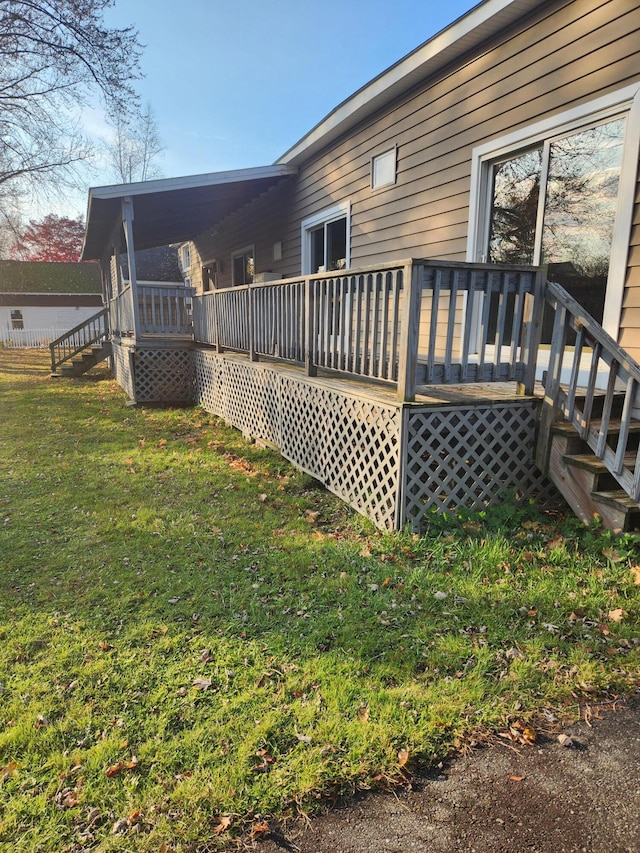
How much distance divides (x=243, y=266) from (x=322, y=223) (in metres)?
4.86

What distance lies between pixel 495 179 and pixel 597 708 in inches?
203

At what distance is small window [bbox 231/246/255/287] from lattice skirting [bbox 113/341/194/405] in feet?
12.5

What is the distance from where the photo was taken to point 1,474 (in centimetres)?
568

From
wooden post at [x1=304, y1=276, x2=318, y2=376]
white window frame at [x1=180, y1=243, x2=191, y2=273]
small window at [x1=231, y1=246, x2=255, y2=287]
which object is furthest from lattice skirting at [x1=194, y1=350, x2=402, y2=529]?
white window frame at [x1=180, y1=243, x2=191, y2=273]

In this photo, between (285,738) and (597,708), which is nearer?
(285,738)

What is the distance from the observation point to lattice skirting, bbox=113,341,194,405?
987 cm

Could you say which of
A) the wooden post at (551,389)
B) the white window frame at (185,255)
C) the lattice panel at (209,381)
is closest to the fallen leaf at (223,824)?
the wooden post at (551,389)

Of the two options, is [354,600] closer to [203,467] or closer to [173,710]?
[173,710]

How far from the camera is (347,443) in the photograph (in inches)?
179

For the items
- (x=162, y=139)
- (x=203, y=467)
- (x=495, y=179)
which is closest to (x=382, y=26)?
(x=495, y=179)

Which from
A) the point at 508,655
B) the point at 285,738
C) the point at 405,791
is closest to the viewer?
the point at 405,791

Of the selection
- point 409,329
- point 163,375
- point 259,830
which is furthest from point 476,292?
point 163,375

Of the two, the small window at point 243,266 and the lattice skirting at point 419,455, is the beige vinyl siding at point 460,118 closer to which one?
the lattice skirting at point 419,455

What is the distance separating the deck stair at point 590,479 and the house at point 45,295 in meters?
35.2
